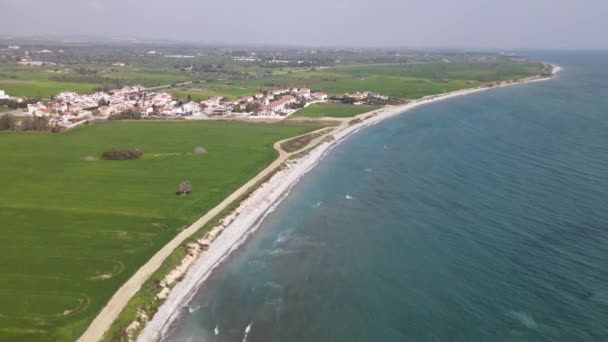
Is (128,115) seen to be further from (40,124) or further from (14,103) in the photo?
(14,103)

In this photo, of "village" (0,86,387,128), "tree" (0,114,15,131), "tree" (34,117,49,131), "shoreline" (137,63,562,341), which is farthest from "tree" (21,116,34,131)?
"shoreline" (137,63,562,341)

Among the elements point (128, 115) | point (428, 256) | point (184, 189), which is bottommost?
point (428, 256)

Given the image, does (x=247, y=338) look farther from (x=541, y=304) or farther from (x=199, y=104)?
(x=199, y=104)

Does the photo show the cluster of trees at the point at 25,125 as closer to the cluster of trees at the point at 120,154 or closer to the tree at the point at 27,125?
the tree at the point at 27,125

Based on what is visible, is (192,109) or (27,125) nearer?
(27,125)

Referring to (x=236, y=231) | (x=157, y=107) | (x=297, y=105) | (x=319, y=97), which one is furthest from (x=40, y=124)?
(x=319, y=97)
